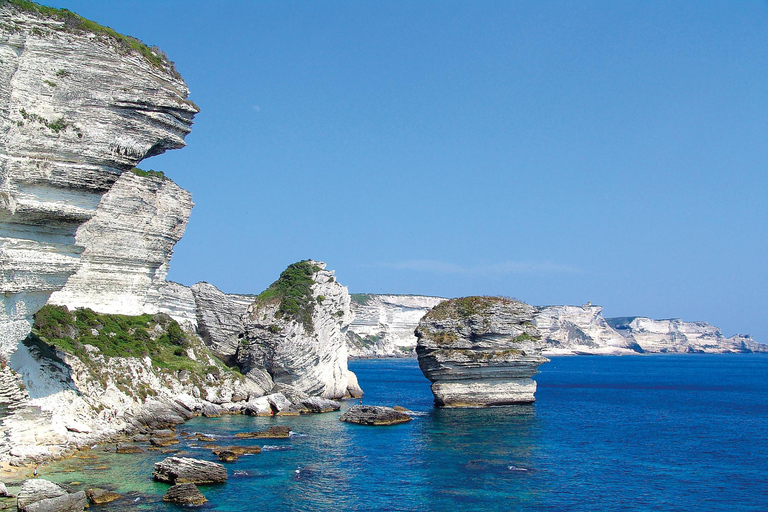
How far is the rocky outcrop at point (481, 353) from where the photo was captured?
2096 inches

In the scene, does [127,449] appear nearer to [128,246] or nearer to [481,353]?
[128,246]

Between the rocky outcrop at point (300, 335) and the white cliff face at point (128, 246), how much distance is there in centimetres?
945

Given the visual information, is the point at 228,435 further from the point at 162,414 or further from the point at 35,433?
the point at 35,433

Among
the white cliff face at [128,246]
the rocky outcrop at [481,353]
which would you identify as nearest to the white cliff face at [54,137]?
the white cliff face at [128,246]

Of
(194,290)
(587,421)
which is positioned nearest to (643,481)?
(587,421)

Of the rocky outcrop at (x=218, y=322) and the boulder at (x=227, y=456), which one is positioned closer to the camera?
the boulder at (x=227, y=456)

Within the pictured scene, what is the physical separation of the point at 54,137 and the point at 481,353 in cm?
3604

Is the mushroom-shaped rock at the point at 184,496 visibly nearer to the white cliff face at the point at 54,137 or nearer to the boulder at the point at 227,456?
the boulder at the point at 227,456

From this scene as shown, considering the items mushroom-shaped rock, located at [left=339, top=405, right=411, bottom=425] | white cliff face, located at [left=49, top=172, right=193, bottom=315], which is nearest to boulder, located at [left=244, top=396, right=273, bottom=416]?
Answer: mushroom-shaped rock, located at [left=339, top=405, right=411, bottom=425]

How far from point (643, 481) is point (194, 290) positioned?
4441 centimetres

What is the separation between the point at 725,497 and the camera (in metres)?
27.6

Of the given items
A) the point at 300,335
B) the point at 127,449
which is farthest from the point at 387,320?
the point at 127,449

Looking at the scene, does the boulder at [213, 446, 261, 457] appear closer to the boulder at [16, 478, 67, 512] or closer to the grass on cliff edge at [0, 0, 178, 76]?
the boulder at [16, 478, 67, 512]

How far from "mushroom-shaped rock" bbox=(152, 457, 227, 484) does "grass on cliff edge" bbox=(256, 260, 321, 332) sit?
1185 inches
